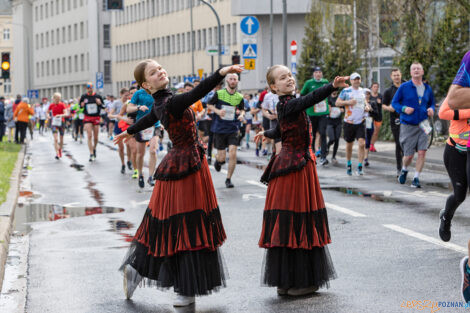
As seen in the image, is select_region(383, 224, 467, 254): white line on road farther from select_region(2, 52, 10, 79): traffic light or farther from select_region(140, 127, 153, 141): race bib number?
select_region(2, 52, 10, 79): traffic light

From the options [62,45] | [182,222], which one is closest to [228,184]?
[182,222]

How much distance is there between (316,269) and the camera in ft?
23.2

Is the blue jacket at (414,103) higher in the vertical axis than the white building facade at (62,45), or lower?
lower

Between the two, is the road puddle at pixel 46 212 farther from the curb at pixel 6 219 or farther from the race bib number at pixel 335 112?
the race bib number at pixel 335 112

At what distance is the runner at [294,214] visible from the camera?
7.06 meters

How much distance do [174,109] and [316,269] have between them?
148cm

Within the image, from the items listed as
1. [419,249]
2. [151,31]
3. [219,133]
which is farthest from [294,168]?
[151,31]

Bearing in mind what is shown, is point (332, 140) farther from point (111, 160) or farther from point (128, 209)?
point (128, 209)

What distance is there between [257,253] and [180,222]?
2465 millimetres

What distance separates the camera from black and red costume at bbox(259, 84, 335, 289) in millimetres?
7062

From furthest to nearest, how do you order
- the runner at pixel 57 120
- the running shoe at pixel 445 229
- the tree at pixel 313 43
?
the tree at pixel 313 43 → the runner at pixel 57 120 → the running shoe at pixel 445 229

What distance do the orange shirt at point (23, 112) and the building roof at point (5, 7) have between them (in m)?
97.1

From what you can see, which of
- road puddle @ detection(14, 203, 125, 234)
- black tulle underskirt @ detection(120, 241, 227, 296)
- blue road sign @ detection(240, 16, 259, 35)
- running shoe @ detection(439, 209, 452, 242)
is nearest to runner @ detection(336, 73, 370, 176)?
road puddle @ detection(14, 203, 125, 234)

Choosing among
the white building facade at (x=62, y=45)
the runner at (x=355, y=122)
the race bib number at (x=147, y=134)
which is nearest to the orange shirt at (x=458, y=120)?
the race bib number at (x=147, y=134)
